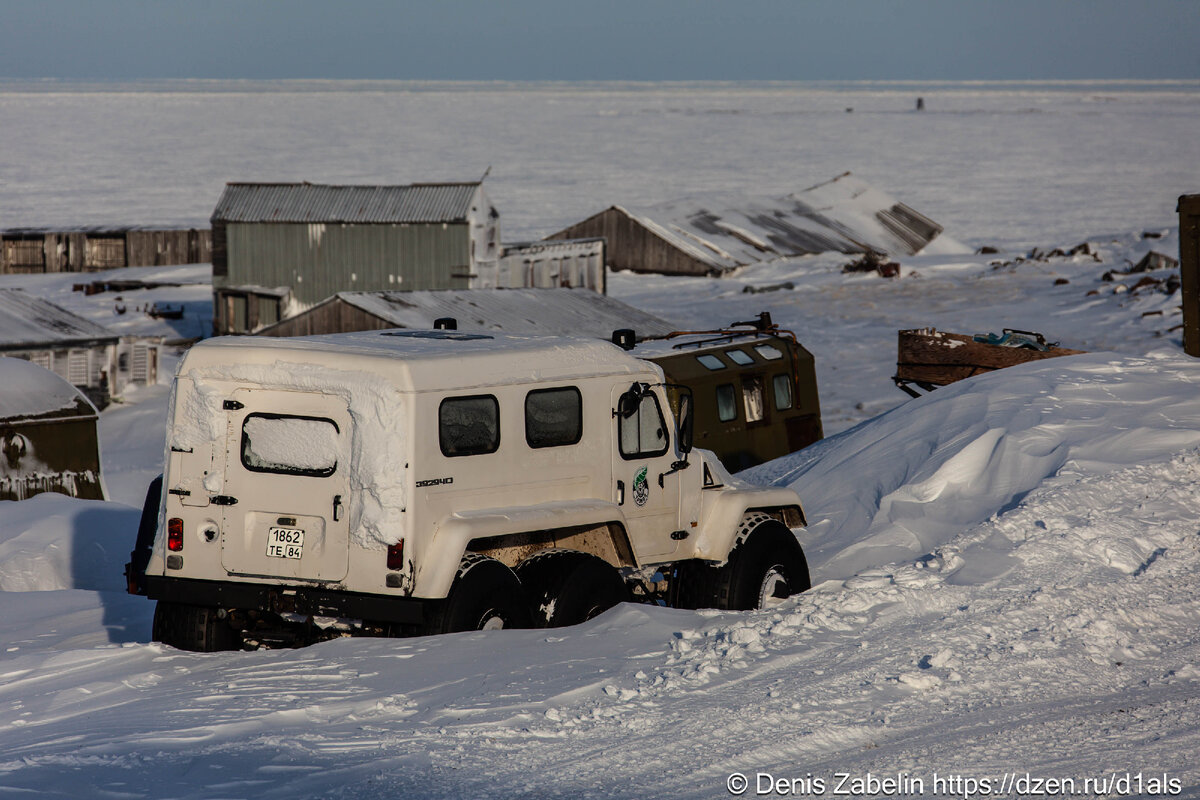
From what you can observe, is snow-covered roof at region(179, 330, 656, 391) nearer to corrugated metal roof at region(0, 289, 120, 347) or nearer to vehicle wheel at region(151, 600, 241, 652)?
vehicle wheel at region(151, 600, 241, 652)

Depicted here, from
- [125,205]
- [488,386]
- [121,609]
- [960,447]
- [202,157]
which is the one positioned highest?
[202,157]

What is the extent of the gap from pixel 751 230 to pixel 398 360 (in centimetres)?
5830

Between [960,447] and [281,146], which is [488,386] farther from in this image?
[281,146]

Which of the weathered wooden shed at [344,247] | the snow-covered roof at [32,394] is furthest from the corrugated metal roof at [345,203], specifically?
the snow-covered roof at [32,394]

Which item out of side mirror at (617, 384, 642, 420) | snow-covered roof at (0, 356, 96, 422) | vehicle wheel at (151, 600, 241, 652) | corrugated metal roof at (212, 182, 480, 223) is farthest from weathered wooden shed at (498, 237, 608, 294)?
vehicle wheel at (151, 600, 241, 652)

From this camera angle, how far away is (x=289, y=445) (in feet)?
31.2

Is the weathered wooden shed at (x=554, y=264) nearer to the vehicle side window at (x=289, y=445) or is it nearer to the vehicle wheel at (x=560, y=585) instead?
the vehicle wheel at (x=560, y=585)

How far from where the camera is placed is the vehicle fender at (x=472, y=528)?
30.4 feet

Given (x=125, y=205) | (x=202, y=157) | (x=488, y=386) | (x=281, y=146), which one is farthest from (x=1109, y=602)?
(x=281, y=146)

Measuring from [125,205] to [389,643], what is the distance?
9245cm

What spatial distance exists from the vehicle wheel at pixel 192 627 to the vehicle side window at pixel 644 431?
340 centimetres

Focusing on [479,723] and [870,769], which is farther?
[479,723]

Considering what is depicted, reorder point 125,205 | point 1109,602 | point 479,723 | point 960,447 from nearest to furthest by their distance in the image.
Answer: point 479,723
point 1109,602
point 960,447
point 125,205

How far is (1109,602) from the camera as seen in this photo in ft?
36.2
